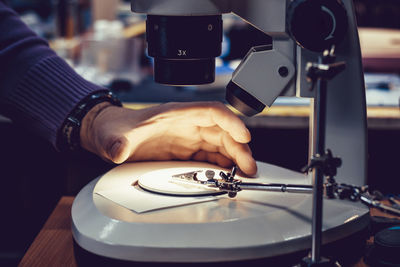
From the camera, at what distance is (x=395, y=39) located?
2328 millimetres

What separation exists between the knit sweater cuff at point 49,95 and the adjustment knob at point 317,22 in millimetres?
569

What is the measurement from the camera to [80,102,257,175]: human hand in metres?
1.01

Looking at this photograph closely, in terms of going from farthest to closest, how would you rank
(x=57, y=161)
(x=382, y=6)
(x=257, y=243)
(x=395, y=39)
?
(x=382, y=6)
(x=395, y=39)
(x=57, y=161)
(x=257, y=243)

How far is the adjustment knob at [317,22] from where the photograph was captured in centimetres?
71

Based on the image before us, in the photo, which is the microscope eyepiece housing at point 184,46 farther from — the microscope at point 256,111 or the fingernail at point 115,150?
the fingernail at point 115,150

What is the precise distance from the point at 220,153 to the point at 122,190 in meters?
0.22

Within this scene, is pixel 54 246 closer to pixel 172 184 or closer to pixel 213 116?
pixel 172 184

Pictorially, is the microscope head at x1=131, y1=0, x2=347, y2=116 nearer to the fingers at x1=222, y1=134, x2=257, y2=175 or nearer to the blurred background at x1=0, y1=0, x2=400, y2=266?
the fingers at x1=222, y1=134, x2=257, y2=175

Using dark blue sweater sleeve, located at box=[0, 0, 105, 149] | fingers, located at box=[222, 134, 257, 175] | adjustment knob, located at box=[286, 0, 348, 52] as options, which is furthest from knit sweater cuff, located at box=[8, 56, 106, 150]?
adjustment knob, located at box=[286, 0, 348, 52]

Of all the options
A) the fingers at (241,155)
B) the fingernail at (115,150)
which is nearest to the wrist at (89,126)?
the fingernail at (115,150)

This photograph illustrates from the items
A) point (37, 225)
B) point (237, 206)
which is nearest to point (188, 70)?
point (237, 206)

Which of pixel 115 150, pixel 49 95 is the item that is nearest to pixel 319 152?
pixel 115 150

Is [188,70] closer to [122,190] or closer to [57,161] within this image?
[122,190]

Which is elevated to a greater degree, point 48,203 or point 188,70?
point 188,70
